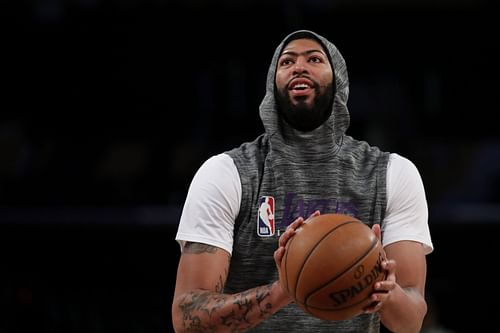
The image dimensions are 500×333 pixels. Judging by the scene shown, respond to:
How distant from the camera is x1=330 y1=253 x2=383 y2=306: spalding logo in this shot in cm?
216

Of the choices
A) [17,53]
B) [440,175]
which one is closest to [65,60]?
[17,53]

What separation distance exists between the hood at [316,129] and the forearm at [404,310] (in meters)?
0.56

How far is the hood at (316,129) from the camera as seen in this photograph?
2.82 metres

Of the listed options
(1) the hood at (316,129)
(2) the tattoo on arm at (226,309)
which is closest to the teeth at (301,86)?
(1) the hood at (316,129)

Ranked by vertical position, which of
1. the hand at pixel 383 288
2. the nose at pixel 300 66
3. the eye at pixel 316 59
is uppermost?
the eye at pixel 316 59

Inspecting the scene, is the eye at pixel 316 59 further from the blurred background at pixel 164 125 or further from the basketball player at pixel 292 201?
the blurred background at pixel 164 125

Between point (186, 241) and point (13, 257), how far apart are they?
520 cm

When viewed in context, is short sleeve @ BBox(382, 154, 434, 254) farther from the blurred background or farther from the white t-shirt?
the blurred background

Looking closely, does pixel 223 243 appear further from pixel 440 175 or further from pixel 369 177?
pixel 440 175

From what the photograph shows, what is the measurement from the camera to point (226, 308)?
2.44 m

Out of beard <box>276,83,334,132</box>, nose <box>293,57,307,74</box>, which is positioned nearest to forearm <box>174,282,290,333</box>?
beard <box>276,83,334,132</box>

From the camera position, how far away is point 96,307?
287 inches

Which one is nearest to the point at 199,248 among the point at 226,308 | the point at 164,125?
the point at 226,308

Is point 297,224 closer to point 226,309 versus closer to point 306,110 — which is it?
point 226,309
